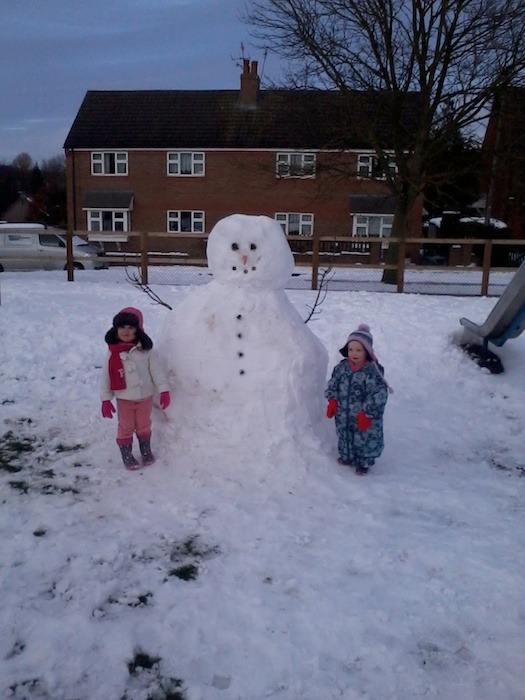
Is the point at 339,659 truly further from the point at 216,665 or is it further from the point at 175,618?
the point at 175,618

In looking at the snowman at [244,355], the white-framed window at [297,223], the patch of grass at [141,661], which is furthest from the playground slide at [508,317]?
the white-framed window at [297,223]

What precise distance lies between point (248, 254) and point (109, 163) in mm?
26140

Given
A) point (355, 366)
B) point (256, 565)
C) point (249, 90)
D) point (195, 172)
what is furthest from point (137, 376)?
point (249, 90)

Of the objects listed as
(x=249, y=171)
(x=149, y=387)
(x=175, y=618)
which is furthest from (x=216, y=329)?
(x=249, y=171)

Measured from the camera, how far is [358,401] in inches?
186

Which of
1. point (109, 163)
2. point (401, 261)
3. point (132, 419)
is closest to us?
point (132, 419)

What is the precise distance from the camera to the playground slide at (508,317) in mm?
7457

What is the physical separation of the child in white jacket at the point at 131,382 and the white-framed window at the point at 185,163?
83.1 feet

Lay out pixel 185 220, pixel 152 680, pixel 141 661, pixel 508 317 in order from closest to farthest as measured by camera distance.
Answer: pixel 152 680 < pixel 141 661 < pixel 508 317 < pixel 185 220

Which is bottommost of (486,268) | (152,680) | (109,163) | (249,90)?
(152,680)

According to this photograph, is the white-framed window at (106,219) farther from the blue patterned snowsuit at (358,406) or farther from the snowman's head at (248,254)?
the blue patterned snowsuit at (358,406)

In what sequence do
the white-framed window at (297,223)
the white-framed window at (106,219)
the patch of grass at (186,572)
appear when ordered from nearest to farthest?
the patch of grass at (186,572) < the white-framed window at (297,223) < the white-framed window at (106,219)

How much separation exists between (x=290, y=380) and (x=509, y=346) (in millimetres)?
4468

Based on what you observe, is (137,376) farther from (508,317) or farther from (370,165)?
(370,165)
